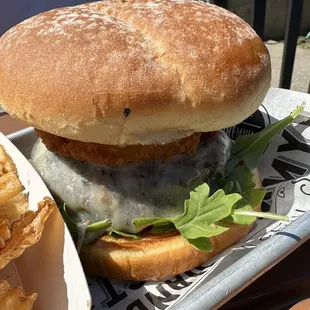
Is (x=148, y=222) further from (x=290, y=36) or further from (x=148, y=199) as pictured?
(x=290, y=36)

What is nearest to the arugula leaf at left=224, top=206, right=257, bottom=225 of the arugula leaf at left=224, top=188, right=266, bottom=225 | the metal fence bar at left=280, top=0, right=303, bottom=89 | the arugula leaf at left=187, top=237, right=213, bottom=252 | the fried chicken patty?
the arugula leaf at left=224, top=188, right=266, bottom=225

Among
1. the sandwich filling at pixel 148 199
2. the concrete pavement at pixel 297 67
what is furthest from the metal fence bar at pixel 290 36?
the sandwich filling at pixel 148 199

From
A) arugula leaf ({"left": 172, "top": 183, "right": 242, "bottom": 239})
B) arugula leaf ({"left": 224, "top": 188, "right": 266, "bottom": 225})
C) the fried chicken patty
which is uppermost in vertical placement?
the fried chicken patty

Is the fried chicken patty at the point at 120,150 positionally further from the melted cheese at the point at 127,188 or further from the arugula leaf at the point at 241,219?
the arugula leaf at the point at 241,219

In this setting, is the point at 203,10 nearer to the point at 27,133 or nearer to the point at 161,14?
the point at 161,14

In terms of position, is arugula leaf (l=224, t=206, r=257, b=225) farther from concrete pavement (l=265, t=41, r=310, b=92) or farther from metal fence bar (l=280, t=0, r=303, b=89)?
concrete pavement (l=265, t=41, r=310, b=92)
